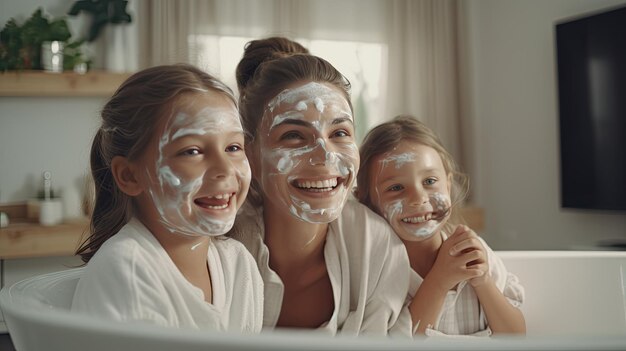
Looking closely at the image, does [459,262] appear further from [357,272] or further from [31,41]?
[31,41]

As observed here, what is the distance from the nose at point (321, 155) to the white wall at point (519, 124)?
298 centimetres

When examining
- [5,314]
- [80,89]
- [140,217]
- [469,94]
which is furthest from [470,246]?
[469,94]

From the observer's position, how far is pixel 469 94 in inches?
168

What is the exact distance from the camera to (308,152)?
86 cm

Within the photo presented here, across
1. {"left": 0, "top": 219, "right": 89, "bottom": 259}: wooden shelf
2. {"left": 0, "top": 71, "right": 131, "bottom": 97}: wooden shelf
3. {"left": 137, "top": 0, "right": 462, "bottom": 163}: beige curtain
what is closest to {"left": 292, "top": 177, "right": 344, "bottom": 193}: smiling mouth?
{"left": 0, "top": 219, "right": 89, "bottom": 259}: wooden shelf

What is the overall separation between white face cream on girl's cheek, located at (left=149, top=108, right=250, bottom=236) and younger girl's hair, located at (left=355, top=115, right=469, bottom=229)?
0.33m

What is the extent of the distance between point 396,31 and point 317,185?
3405mm

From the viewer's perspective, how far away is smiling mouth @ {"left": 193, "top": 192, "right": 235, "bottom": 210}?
749 mm

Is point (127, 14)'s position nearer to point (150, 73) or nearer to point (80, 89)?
point (80, 89)

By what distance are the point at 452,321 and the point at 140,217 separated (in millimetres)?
491

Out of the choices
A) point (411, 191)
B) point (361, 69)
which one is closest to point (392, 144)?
point (411, 191)

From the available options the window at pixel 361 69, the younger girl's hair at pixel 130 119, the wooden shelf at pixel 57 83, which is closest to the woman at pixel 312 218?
the younger girl's hair at pixel 130 119

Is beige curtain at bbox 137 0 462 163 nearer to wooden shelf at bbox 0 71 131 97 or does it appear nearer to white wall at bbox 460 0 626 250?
white wall at bbox 460 0 626 250

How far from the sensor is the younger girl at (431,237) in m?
0.95
